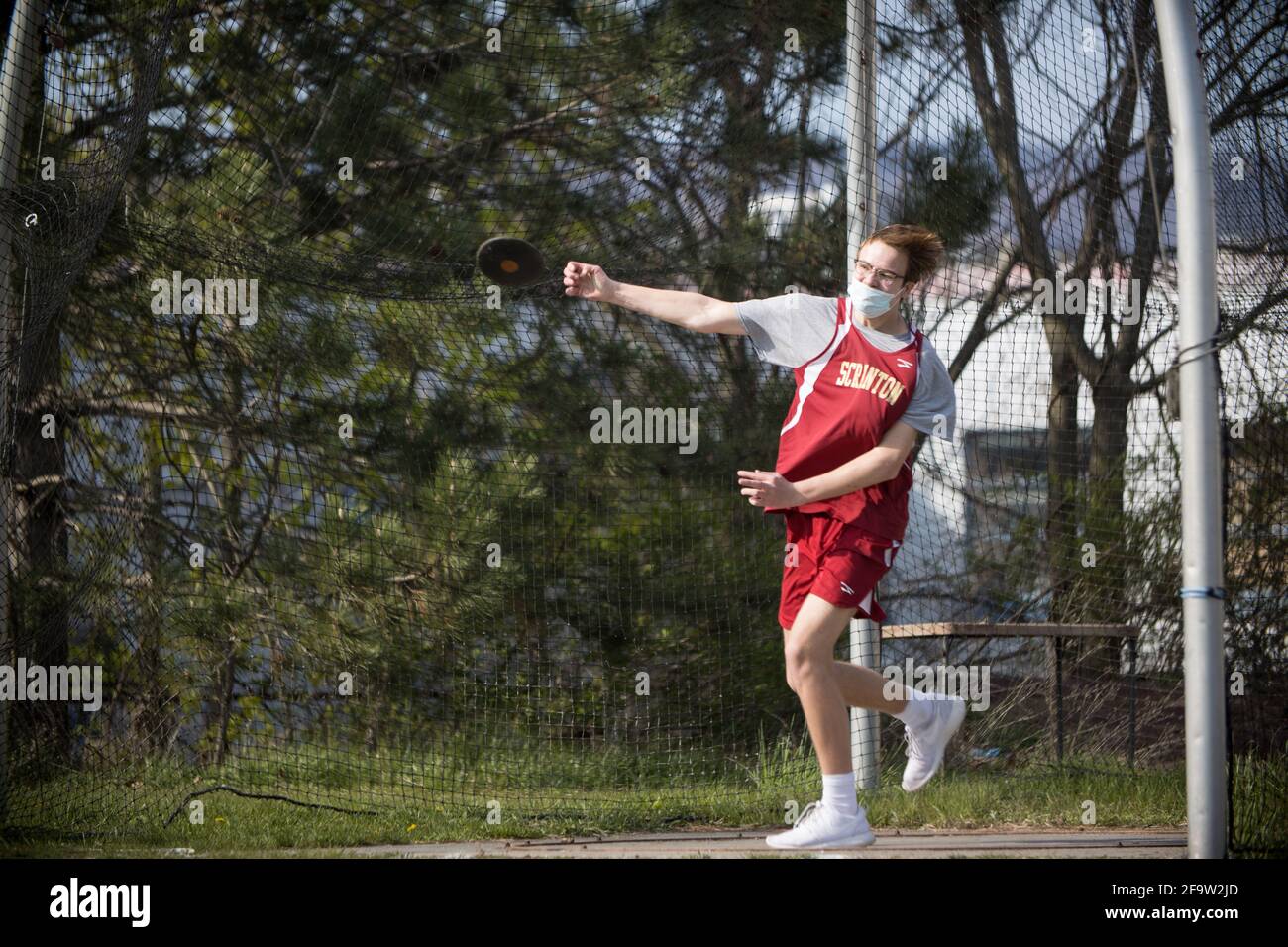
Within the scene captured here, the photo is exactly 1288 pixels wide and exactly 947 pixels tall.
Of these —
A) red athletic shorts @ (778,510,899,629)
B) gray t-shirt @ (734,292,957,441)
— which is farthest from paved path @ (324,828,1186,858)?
gray t-shirt @ (734,292,957,441)

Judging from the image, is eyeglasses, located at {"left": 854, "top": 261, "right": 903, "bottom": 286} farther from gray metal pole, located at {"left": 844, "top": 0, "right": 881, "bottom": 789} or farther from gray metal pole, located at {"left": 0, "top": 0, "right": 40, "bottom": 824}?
gray metal pole, located at {"left": 0, "top": 0, "right": 40, "bottom": 824}

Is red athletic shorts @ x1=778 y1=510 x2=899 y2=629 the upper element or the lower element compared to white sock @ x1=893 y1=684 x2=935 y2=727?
upper

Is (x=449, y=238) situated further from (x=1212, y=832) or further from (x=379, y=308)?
(x=1212, y=832)

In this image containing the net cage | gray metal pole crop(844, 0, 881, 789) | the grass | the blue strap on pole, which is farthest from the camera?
the net cage

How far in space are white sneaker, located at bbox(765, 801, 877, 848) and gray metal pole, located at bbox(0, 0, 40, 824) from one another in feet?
13.3

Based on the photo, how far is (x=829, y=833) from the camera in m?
4.03

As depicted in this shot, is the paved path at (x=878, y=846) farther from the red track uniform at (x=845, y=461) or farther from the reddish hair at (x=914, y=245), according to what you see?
the reddish hair at (x=914, y=245)

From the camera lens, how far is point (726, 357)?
26.2 ft

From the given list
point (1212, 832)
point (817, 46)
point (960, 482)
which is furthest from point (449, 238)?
point (1212, 832)

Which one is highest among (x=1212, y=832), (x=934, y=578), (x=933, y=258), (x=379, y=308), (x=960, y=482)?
(x=379, y=308)

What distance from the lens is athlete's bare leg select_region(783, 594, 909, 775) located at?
3.96 meters

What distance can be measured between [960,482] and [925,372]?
3.61 m

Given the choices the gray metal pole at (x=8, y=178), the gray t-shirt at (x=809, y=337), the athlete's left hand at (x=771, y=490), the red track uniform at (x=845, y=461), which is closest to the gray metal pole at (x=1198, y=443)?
the gray t-shirt at (x=809, y=337)

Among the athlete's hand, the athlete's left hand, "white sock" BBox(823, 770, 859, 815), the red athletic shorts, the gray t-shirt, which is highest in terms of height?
the athlete's hand
